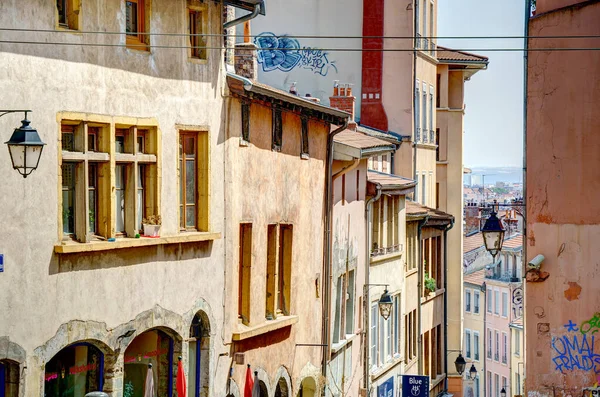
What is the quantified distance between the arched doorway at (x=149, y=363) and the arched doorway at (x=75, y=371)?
860mm

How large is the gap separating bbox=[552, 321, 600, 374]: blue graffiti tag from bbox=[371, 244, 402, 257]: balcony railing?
1387 centimetres

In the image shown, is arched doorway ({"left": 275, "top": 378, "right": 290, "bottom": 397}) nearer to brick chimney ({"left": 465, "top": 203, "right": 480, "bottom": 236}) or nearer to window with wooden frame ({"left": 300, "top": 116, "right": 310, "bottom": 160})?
window with wooden frame ({"left": 300, "top": 116, "right": 310, "bottom": 160})

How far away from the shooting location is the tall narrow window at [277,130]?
2566cm

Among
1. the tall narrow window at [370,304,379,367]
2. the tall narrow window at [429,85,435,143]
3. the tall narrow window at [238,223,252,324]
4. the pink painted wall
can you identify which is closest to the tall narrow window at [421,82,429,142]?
the tall narrow window at [429,85,435,143]

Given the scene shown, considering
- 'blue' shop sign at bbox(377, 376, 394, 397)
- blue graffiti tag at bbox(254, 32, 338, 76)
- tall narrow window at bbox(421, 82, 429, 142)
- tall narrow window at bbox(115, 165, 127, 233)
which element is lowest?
'blue' shop sign at bbox(377, 376, 394, 397)

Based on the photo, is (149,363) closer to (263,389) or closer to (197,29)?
(263,389)

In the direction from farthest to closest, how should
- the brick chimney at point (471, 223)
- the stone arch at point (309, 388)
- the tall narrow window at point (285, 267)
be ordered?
the brick chimney at point (471, 223) → the stone arch at point (309, 388) → the tall narrow window at point (285, 267)

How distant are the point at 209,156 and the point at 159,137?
1.70 meters

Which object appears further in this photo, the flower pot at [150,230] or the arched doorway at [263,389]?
the arched doorway at [263,389]

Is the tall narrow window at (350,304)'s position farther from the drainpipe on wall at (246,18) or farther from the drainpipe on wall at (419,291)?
the drainpipe on wall at (246,18)

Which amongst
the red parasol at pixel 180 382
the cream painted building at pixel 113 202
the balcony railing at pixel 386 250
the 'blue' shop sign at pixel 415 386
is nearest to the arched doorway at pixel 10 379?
the cream painted building at pixel 113 202

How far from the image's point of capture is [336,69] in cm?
4484

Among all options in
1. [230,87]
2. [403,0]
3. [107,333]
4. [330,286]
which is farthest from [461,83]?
[107,333]

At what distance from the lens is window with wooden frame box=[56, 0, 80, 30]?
18.6 m
